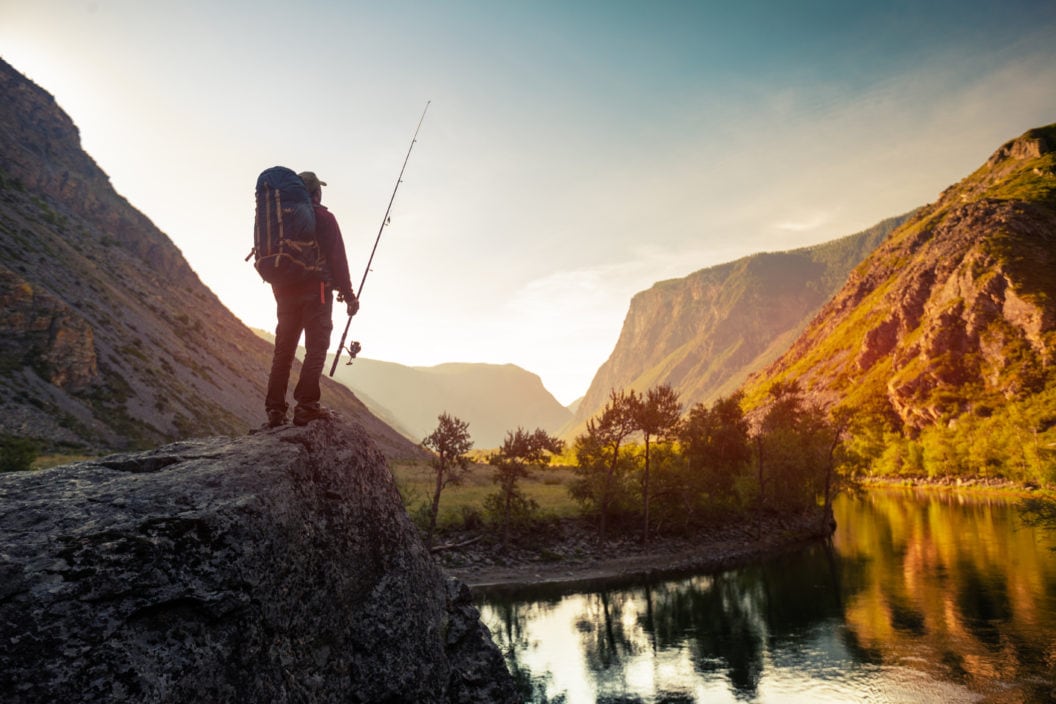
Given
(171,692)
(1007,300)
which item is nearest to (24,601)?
(171,692)

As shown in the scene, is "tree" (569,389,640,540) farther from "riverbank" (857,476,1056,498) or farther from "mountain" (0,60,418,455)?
"riverbank" (857,476,1056,498)

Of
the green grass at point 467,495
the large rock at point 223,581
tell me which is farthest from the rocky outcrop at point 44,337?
the large rock at point 223,581

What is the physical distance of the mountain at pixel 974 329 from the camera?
388 ft

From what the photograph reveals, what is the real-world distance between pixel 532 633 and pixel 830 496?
5050cm

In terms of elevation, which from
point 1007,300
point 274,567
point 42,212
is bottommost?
point 274,567

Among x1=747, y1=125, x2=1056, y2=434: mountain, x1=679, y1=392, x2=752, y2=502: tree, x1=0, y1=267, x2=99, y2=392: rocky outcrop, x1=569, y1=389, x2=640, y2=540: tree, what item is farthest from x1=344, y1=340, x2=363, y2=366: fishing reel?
x1=747, y1=125, x2=1056, y2=434: mountain

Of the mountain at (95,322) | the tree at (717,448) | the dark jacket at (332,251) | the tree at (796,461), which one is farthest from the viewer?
the tree at (796,461)

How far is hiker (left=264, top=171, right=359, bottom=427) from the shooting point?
8625 millimetres

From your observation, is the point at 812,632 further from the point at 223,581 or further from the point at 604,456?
the point at 223,581

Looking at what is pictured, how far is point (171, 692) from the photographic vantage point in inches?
184

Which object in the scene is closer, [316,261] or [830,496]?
[316,261]

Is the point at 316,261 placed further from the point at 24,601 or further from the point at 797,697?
the point at 797,697

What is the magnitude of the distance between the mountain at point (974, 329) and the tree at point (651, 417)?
6625 cm

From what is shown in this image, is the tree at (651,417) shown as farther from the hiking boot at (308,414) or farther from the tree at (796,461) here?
the hiking boot at (308,414)
